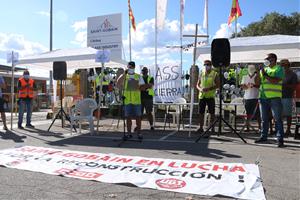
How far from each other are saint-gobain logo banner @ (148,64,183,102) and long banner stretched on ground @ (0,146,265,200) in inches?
292

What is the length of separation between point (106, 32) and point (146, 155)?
10686 mm

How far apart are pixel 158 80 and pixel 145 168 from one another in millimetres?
8727

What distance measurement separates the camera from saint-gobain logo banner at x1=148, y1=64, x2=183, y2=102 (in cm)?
1335

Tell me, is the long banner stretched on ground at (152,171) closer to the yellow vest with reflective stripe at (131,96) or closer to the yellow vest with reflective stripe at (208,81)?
the yellow vest with reflective stripe at (131,96)

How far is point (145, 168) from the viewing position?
16.9 feet

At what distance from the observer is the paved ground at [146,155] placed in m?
4.00

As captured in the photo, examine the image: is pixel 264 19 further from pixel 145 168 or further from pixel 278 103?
pixel 145 168

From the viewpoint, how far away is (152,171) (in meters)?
4.95

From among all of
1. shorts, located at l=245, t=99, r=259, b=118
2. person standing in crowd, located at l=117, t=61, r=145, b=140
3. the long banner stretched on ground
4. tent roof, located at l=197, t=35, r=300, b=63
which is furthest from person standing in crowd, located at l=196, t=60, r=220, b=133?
the long banner stretched on ground

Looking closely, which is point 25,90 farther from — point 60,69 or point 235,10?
point 235,10

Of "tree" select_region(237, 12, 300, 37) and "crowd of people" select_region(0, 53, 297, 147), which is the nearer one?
"crowd of people" select_region(0, 53, 297, 147)

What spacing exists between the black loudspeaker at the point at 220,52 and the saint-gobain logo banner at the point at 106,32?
7828 millimetres

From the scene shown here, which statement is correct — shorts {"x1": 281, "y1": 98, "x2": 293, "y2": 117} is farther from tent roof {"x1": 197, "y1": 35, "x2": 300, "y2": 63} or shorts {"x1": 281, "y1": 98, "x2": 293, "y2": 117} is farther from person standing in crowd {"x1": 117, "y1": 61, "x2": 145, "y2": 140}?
person standing in crowd {"x1": 117, "y1": 61, "x2": 145, "y2": 140}

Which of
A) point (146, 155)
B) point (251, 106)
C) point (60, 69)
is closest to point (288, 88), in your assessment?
point (251, 106)
